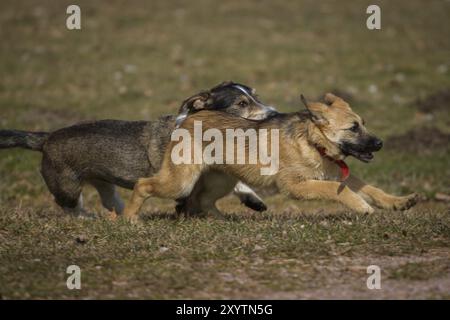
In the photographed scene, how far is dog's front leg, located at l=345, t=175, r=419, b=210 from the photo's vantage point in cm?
682

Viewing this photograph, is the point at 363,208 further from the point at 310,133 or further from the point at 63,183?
the point at 63,183

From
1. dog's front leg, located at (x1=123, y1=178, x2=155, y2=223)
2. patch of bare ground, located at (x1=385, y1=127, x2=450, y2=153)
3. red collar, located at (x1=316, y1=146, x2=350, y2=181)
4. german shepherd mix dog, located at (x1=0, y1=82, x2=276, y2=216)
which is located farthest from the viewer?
patch of bare ground, located at (x1=385, y1=127, x2=450, y2=153)

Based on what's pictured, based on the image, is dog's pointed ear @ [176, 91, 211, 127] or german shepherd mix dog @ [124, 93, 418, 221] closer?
german shepherd mix dog @ [124, 93, 418, 221]

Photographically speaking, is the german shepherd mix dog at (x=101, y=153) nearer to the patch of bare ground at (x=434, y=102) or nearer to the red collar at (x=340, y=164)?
the red collar at (x=340, y=164)

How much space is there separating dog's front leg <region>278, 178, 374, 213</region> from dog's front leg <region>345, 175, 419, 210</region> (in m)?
0.19

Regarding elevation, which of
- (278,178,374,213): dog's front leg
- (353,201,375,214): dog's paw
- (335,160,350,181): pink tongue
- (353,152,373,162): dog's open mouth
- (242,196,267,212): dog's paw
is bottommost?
(242,196,267,212): dog's paw

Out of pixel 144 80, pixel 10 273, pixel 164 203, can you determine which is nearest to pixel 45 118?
pixel 144 80

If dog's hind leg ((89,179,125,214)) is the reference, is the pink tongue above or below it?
above

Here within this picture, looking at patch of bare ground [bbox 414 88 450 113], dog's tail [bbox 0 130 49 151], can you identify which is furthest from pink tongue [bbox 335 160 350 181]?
patch of bare ground [bbox 414 88 450 113]

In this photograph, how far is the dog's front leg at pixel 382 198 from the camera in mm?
6820

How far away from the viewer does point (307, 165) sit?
6.96 m

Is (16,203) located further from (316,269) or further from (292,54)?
(292,54)

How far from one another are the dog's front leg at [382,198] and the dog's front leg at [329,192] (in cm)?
19

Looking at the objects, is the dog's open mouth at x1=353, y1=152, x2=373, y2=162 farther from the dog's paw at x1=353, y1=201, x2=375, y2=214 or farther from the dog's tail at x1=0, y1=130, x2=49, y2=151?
the dog's tail at x1=0, y1=130, x2=49, y2=151
